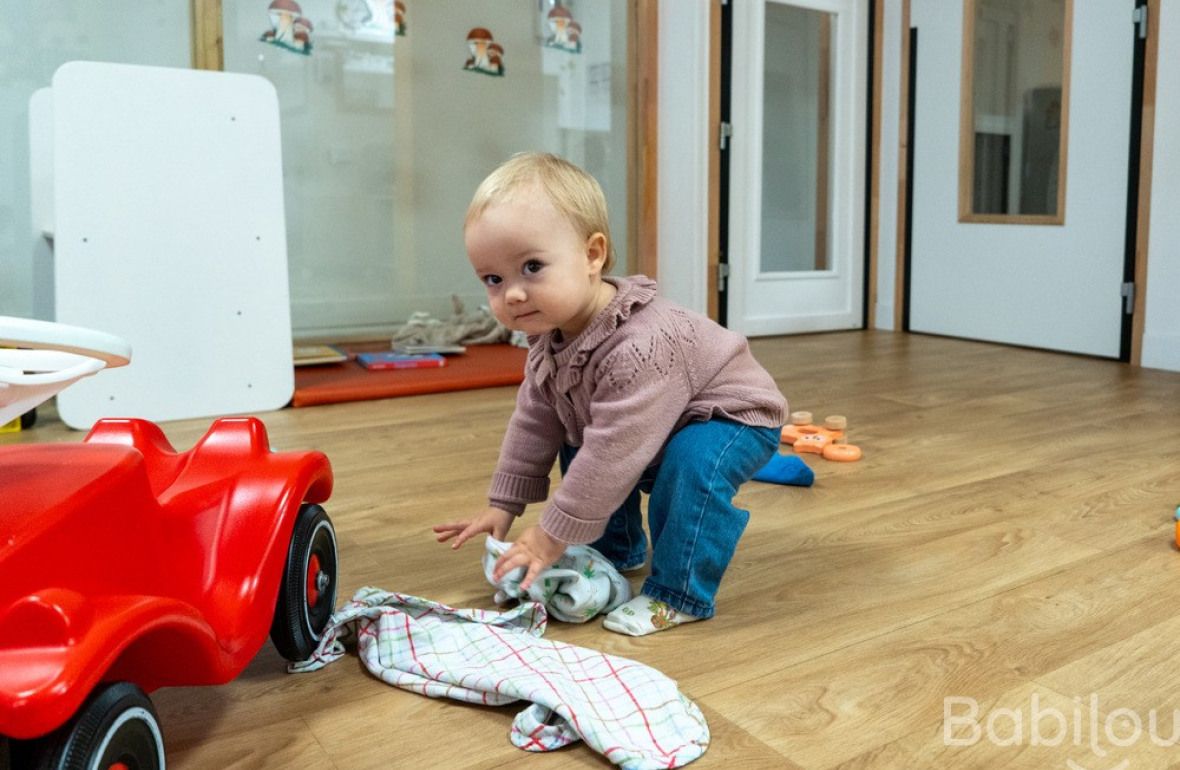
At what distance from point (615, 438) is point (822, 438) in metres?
0.95

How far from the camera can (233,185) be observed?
228 cm

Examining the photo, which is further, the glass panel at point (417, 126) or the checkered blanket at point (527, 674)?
the glass panel at point (417, 126)

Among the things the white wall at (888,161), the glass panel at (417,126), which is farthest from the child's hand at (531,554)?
the white wall at (888,161)

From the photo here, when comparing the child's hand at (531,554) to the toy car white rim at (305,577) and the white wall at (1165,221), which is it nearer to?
the toy car white rim at (305,577)

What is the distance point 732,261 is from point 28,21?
218 centimetres

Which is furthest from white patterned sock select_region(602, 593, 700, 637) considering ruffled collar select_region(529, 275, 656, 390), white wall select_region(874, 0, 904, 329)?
white wall select_region(874, 0, 904, 329)

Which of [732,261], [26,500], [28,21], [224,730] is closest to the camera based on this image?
[26,500]

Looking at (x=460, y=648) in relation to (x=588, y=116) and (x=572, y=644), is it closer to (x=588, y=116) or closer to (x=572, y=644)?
(x=572, y=644)

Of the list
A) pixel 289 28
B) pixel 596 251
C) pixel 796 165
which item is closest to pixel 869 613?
pixel 596 251

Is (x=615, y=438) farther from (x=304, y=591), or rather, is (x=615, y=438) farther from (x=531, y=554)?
(x=304, y=591)

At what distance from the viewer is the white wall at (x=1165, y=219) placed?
2.92 metres

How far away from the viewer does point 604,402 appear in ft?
3.56

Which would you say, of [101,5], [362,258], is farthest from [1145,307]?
[101,5]

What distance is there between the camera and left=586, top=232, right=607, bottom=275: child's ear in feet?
3.54
